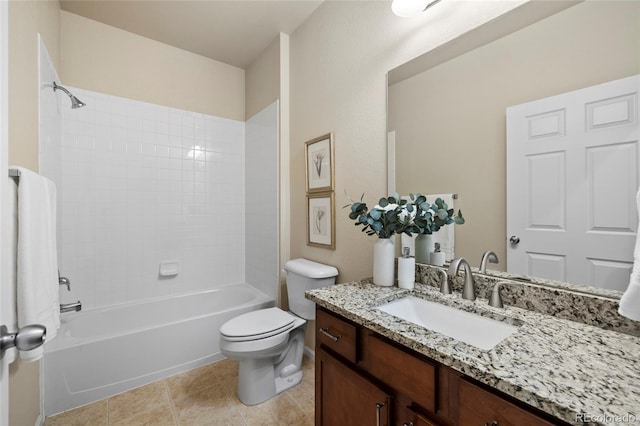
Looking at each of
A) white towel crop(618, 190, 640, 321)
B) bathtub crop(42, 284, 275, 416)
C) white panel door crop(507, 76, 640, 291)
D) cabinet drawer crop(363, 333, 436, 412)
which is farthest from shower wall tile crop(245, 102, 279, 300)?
white towel crop(618, 190, 640, 321)

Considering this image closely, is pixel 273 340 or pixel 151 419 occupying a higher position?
pixel 273 340

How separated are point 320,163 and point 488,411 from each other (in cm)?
165

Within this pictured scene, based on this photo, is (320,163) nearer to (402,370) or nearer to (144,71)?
(402,370)

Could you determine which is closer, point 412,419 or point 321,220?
point 412,419

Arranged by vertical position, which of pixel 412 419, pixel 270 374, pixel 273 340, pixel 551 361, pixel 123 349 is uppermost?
pixel 551 361

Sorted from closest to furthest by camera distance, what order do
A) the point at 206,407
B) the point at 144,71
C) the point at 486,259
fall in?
the point at 486,259 < the point at 206,407 < the point at 144,71

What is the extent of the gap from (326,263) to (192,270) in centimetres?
147

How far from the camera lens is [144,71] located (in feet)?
8.15

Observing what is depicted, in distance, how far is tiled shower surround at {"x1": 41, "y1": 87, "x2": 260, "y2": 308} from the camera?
222cm

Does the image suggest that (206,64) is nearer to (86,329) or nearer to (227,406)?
(86,329)

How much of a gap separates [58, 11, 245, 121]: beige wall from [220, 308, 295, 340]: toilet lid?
2.05 m

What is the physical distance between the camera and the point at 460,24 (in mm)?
1233

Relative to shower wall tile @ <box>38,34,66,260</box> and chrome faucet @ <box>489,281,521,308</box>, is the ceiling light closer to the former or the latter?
chrome faucet @ <box>489,281,521,308</box>

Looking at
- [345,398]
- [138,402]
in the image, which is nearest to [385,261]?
[345,398]
